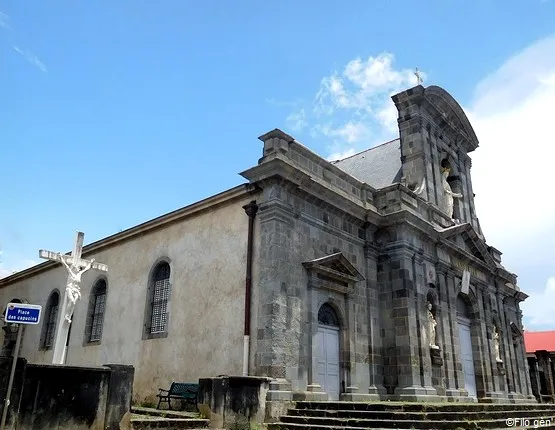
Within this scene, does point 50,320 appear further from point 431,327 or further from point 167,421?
point 431,327

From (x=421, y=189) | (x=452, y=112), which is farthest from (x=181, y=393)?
(x=452, y=112)

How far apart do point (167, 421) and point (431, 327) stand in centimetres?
913

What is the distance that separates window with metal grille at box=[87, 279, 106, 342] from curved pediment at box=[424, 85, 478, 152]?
13.7 meters

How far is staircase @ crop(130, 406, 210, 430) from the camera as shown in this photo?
28.2 ft

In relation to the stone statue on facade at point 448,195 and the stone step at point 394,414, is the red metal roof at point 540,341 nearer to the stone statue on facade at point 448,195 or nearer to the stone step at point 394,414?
the stone statue on facade at point 448,195

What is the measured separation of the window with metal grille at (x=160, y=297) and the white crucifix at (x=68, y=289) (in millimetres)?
1849

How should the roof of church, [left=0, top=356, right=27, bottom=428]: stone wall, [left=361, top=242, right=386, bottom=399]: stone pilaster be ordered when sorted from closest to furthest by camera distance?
1. [left=0, top=356, right=27, bottom=428]: stone wall
2. [left=361, top=242, right=386, bottom=399]: stone pilaster
3. the roof of church

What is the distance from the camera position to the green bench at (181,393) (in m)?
11.8

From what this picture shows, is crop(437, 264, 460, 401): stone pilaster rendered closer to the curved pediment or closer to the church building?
the church building

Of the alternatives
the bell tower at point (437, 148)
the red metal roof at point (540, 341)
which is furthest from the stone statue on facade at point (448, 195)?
the red metal roof at point (540, 341)

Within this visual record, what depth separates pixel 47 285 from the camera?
20984 millimetres

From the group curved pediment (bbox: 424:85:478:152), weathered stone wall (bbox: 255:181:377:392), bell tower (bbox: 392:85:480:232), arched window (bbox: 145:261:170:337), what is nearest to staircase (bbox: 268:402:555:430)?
weathered stone wall (bbox: 255:181:377:392)

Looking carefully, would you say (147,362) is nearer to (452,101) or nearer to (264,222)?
(264,222)

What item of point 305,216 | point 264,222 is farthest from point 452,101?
point 264,222
